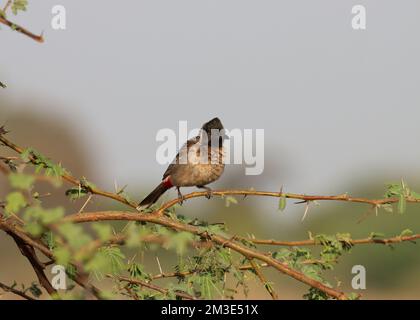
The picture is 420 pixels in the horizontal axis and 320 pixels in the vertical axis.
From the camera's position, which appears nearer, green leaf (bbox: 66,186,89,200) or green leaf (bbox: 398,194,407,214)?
green leaf (bbox: 398,194,407,214)

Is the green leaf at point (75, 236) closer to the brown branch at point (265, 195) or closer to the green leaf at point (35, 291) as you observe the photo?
the brown branch at point (265, 195)

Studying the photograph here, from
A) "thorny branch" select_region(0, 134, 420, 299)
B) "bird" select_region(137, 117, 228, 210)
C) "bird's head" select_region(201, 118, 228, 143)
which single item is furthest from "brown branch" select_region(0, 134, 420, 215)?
"bird's head" select_region(201, 118, 228, 143)

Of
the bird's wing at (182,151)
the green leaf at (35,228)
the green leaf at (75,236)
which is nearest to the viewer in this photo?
the green leaf at (75,236)

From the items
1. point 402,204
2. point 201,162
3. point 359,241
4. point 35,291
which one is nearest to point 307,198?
point 359,241

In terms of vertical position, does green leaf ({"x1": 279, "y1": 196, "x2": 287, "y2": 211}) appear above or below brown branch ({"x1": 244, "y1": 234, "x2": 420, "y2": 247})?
above

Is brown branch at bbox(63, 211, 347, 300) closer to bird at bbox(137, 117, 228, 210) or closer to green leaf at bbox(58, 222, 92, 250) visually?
green leaf at bbox(58, 222, 92, 250)

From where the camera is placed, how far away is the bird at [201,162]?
5.89 metres

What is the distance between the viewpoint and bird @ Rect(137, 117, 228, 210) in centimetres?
589

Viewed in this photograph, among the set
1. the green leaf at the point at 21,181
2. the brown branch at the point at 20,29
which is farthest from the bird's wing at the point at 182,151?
the green leaf at the point at 21,181

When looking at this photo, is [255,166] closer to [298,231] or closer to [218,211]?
[218,211]

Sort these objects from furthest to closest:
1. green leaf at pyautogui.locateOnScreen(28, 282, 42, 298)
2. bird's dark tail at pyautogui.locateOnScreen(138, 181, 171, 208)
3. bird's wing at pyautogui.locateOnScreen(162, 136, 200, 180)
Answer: bird's wing at pyautogui.locateOnScreen(162, 136, 200, 180)
bird's dark tail at pyautogui.locateOnScreen(138, 181, 171, 208)
green leaf at pyautogui.locateOnScreen(28, 282, 42, 298)
